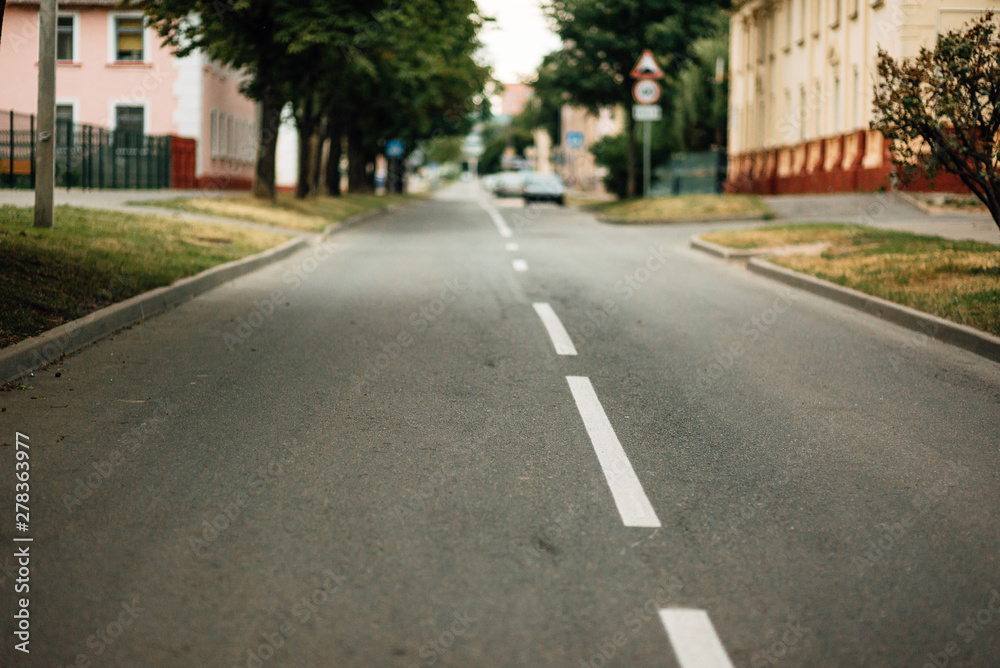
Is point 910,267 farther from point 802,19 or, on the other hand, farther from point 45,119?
point 802,19

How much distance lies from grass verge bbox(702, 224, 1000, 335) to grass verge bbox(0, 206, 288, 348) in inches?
301

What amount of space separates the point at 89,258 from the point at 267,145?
16.5m

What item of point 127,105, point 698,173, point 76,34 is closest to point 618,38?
point 698,173

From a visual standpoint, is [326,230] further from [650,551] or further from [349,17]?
[650,551]

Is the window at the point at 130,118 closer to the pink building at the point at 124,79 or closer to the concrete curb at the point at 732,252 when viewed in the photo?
the pink building at the point at 124,79

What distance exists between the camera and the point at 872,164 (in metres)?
30.8

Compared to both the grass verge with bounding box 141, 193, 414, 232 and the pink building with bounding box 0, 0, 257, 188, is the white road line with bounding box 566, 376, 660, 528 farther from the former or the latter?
the pink building with bounding box 0, 0, 257, 188

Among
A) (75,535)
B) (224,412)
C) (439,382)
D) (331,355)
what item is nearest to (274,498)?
(75,535)

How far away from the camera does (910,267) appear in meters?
13.9

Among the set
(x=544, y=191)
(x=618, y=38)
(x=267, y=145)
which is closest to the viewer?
(x=267, y=145)

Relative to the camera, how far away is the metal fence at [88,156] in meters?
27.5

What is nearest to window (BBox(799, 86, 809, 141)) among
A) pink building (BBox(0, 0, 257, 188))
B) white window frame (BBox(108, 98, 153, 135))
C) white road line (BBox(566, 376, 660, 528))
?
pink building (BBox(0, 0, 257, 188))

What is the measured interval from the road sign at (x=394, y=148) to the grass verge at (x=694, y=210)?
1056 inches

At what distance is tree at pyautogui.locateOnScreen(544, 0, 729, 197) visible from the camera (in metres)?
38.2
